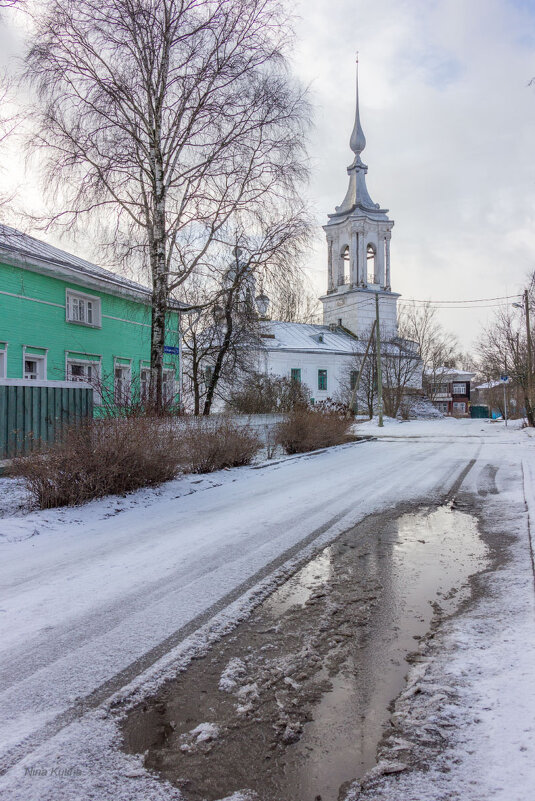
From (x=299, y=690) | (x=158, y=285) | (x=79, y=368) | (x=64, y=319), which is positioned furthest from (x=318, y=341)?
(x=299, y=690)

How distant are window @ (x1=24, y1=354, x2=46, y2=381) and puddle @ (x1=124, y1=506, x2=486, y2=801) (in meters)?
14.9

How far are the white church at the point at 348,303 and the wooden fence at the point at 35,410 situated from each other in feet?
127

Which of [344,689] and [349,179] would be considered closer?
[344,689]

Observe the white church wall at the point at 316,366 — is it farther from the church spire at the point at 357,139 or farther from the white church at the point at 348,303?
the church spire at the point at 357,139

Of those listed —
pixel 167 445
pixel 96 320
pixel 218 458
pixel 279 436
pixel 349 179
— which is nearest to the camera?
pixel 167 445

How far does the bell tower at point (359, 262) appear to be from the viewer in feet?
193

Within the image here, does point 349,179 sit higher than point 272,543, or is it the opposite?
point 349,179

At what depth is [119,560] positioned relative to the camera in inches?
198

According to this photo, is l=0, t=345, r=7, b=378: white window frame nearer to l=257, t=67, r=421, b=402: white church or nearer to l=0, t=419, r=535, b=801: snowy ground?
l=0, t=419, r=535, b=801: snowy ground

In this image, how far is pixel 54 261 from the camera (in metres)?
17.0

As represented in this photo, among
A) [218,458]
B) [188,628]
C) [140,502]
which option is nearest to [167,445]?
[140,502]

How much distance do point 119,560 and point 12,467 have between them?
4002 mm

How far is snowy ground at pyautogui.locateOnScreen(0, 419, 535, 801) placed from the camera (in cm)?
214

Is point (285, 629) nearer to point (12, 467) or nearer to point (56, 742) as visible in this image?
point (56, 742)
